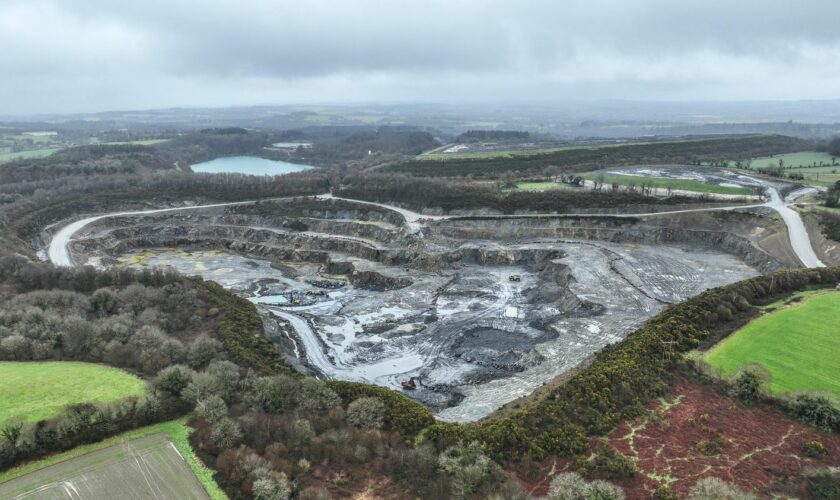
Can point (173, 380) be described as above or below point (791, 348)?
below

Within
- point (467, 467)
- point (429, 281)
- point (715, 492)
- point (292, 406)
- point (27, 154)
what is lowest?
point (429, 281)

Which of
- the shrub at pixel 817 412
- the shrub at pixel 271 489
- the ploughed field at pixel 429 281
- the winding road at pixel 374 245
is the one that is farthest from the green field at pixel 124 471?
the shrub at pixel 817 412

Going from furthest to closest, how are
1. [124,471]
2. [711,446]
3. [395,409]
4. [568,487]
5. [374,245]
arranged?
[374,245], [395,409], [711,446], [124,471], [568,487]

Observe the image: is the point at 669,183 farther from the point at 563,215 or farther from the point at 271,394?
the point at 271,394

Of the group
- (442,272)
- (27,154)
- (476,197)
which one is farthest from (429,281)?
(27,154)

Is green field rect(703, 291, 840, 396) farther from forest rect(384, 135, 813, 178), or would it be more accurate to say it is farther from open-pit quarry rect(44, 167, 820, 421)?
forest rect(384, 135, 813, 178)

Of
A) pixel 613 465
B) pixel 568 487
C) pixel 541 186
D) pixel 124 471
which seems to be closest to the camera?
pixel 568 487

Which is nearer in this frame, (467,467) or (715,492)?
(715,492)
